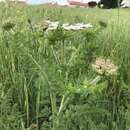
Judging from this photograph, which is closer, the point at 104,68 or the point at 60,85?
the point at 104,68

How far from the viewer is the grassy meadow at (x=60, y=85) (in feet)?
4.86

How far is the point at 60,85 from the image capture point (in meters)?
1.51

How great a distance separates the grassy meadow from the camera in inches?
58.3

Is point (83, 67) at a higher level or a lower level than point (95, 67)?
lower

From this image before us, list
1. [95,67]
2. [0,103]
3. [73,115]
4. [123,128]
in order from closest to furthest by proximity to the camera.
Answer: [95,67] < [73,115] < [123,128] < [0,103]

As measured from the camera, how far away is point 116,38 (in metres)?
2.77

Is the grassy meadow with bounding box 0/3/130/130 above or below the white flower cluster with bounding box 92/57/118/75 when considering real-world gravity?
below

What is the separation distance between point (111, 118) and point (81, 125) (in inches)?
6.9

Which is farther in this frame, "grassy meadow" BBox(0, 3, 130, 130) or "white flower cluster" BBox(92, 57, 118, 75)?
"grassy meadow" BBox(0, 3, 130, 130)

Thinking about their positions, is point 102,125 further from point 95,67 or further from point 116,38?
point 116,38

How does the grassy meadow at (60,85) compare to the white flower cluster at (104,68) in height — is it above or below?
below

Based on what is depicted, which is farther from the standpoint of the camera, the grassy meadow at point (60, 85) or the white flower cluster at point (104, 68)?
the grassy meadow at point (60, 85)

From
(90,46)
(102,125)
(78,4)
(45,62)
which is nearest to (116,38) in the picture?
(90,46)

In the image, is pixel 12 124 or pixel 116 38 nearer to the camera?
pixel 12 124
